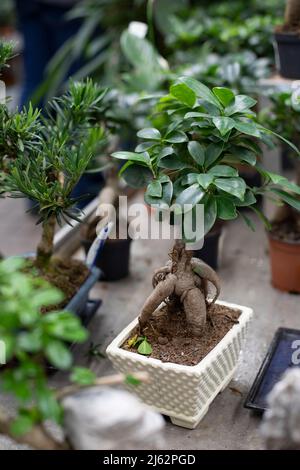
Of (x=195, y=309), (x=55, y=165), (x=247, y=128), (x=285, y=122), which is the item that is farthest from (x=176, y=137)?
(x=285, y=122)

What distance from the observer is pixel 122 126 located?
2.23m

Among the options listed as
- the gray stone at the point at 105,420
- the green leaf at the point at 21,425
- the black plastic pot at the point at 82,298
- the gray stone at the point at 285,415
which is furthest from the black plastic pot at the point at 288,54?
the green leaf at the point at 21,425

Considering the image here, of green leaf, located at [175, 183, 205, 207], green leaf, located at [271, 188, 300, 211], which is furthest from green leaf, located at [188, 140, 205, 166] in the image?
green leaf, located at [271, 188, 300, 211]

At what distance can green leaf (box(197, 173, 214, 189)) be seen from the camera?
132 centimetres

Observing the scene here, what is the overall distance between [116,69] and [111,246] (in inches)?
58.0

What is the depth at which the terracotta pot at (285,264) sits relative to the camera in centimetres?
196

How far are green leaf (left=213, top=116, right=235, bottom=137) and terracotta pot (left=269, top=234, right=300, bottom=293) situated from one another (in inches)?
26.1

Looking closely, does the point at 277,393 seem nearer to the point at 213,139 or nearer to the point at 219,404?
the point at 219,404

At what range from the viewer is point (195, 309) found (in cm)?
145

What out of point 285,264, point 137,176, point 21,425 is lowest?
point 285,264

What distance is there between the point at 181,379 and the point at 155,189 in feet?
1.36

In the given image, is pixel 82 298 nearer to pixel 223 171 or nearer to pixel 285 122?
pixel 223 171
